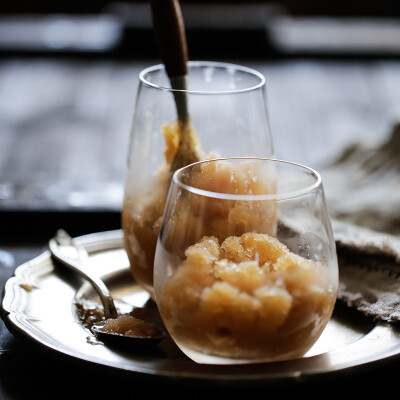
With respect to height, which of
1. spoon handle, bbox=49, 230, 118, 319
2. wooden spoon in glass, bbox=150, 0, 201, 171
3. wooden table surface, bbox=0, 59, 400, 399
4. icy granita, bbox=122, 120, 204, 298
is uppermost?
wooden spoon in glass, bbox=150, 0, 201, 171

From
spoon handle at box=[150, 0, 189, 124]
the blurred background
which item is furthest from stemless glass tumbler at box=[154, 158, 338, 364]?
the blurred background

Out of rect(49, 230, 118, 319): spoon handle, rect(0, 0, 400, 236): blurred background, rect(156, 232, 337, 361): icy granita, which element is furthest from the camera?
rect(0, 0, 400, 236): blurred background

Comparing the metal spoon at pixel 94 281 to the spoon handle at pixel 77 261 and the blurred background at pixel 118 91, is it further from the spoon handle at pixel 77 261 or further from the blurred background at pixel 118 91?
the blurred background at pixel 118 91

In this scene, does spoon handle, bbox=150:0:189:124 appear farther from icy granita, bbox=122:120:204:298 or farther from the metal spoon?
the metal spoon

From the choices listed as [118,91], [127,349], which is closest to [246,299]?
[127,349]

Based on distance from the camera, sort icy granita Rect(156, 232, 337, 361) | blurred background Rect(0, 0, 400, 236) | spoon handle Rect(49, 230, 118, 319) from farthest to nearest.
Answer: blurred background Rect(0, 0, 400, 236) → spoon handle Rect(49, 230, 118, 319) → icy granita Rect(156, 232, 337, 361)

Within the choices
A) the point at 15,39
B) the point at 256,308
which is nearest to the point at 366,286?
the point at 256,308
